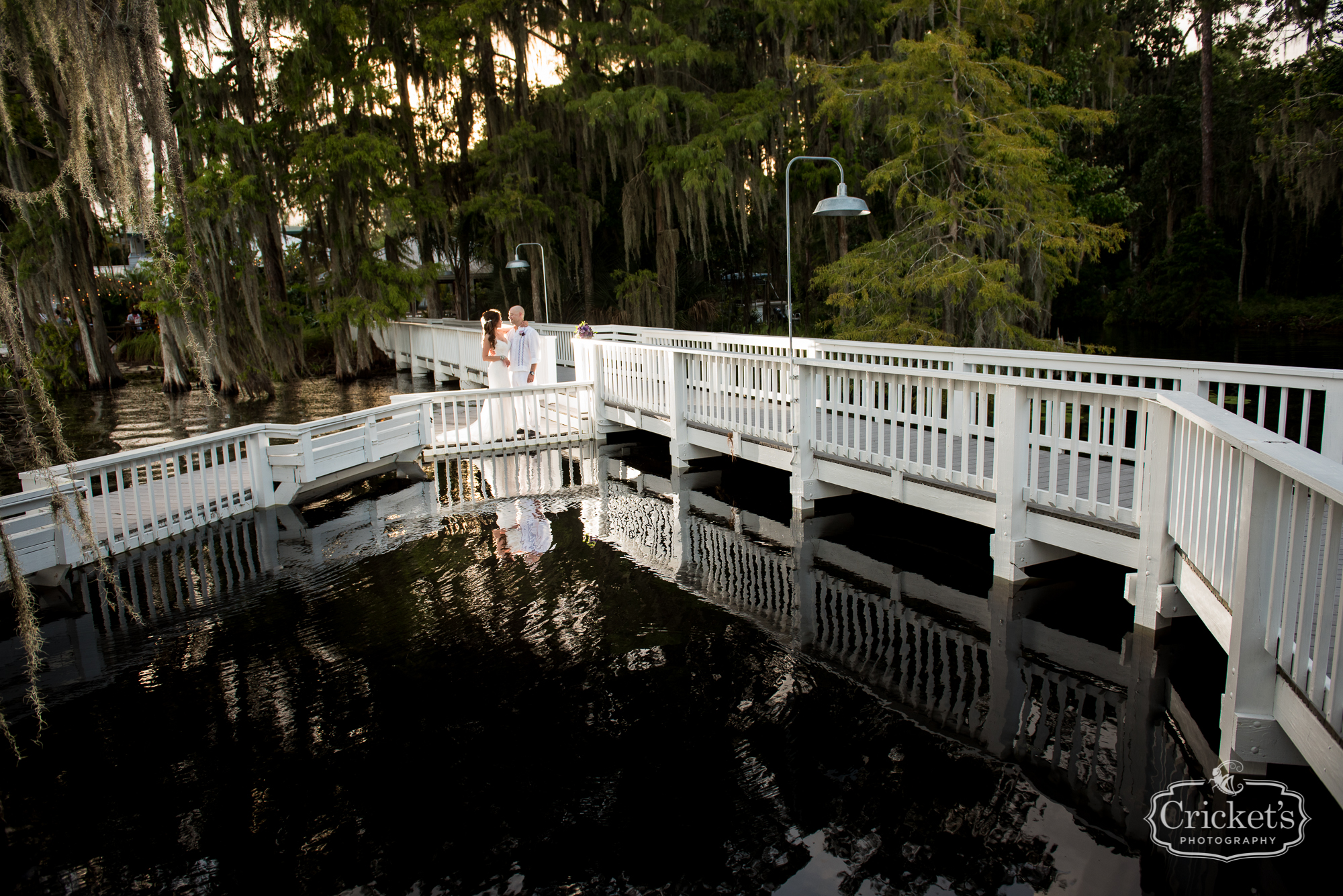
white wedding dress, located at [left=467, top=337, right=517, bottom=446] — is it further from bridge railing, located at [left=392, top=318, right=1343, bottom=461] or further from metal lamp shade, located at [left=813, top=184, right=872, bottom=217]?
metal lamp shade, located at [left=813, top=184, right=872, bottom=217]

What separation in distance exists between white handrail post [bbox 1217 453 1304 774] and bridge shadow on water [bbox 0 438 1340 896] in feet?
1.25

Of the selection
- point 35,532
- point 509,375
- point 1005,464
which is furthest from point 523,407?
point 1005,464

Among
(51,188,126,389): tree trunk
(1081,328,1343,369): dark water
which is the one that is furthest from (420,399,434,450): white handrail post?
(1081,328,1343,369): dark water

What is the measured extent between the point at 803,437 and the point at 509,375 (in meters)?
5.44

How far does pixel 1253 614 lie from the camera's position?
2.99 metres

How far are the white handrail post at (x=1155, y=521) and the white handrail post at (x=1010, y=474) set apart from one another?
726 millimetres

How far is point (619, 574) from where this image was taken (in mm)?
6035

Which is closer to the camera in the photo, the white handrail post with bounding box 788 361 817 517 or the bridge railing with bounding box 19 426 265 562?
the bridge railing with bounding box 19 426 265 562

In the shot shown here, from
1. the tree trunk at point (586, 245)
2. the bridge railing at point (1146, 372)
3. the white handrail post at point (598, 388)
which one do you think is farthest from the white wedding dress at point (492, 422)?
the tree trunk at point (586, 245)

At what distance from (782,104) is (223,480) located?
55.0ft

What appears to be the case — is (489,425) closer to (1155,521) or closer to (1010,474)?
(1010,474)

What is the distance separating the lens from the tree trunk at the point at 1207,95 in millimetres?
29219

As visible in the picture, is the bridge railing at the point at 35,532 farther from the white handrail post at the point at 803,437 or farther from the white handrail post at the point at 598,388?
the white handrail post at the point at 598,388

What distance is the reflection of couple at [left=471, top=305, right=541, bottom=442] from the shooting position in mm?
10984
